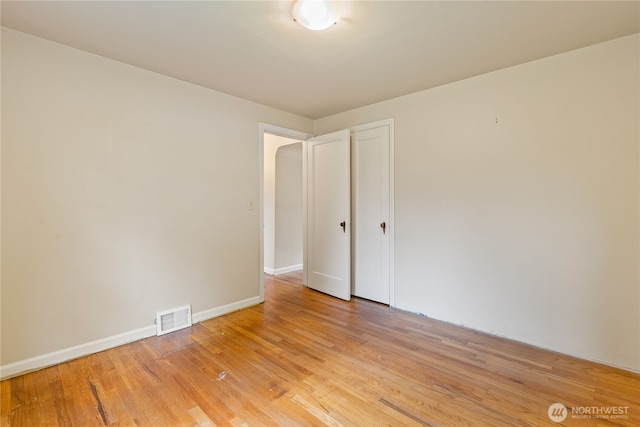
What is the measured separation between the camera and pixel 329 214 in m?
3.74

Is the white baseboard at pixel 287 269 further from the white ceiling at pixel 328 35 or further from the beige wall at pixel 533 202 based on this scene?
the white ceiling at pixel 328 35

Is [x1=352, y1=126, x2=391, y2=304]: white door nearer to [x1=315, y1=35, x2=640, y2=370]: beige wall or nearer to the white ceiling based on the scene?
[x1=315, y1=35, x2=640, y2=370]: beige wall

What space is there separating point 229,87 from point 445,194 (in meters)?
2.48

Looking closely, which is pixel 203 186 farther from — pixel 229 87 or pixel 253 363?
pixel 253 363

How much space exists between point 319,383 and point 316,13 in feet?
7.68

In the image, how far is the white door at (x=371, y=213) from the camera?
3.34 metres

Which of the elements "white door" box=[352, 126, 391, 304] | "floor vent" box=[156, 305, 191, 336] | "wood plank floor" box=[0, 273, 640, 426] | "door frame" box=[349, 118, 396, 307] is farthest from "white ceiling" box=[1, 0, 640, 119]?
"wood plank floor" box=[0, 273, 640, 426]

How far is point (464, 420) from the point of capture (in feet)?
5.17

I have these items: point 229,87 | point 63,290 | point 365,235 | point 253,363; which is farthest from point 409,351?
point 229,87

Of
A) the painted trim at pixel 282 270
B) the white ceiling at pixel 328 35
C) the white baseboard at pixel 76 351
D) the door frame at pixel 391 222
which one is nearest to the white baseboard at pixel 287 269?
the painted trim at pixel 282 270

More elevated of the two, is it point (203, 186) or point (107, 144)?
point (107, 144)

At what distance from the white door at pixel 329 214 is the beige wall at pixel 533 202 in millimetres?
692

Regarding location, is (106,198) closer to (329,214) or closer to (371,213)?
(329,214)

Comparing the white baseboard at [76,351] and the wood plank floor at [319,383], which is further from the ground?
the white baseboard at [76,351]
